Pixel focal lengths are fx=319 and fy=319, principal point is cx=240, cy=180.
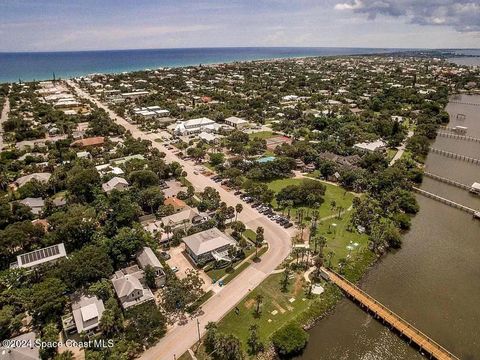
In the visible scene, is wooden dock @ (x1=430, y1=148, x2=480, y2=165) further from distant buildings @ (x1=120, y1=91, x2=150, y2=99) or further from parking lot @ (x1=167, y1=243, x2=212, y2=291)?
distant buildings @ (x1=120, y1=91, x2=150, y2=99)

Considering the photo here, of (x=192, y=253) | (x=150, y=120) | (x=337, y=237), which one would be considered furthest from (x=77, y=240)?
(x=150, y=120)

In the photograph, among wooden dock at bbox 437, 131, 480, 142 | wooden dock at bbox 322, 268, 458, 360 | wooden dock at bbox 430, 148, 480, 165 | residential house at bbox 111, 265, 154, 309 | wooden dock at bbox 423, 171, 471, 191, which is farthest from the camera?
wooden dock at bbox 437, 131, 480, 142

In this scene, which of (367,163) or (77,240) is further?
(367,163)

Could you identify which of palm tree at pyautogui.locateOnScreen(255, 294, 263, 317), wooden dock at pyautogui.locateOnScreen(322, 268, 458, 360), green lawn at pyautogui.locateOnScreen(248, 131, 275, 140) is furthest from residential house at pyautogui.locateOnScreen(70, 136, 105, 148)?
wooden dock at pyautogui.locateOnScreen(322, 268, 458, 360)

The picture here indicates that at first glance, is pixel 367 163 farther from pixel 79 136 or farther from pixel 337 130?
pixel 79 136

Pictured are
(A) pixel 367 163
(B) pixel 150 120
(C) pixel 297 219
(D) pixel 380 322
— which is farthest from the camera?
(B) pixel 150 120

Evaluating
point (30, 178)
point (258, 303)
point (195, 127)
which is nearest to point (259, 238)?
point (258, 303)
